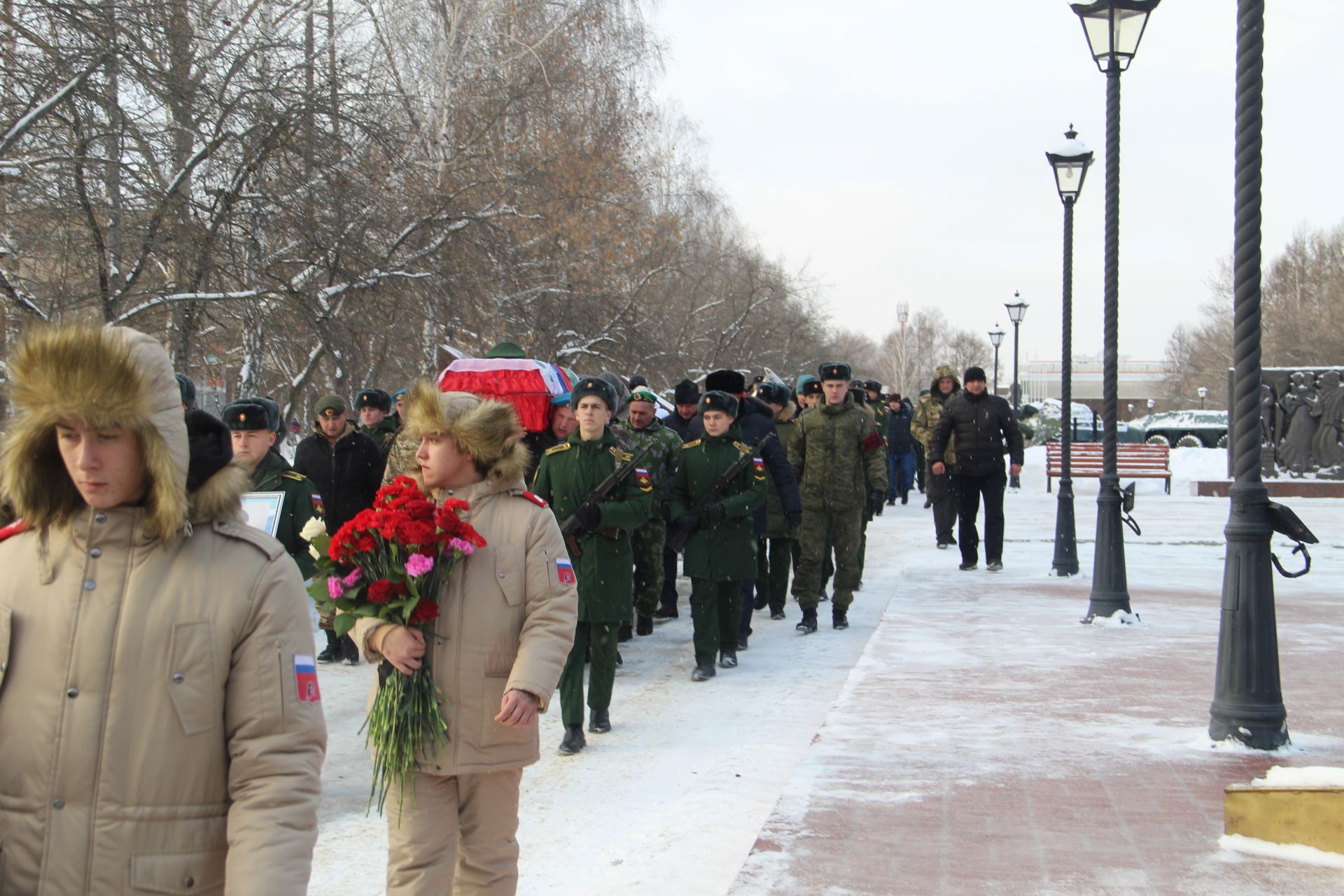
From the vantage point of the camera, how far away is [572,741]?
693 centimetres

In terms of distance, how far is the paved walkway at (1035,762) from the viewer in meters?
4.73

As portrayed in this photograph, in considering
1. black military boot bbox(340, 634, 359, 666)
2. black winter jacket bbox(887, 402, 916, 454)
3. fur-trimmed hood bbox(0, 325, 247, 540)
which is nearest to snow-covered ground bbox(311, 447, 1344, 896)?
black military boot bbox(340, 634, 359, 666)

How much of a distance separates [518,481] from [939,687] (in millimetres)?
4399

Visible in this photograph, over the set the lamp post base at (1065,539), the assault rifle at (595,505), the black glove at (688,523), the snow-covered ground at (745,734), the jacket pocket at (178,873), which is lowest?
the snow-covered ground at (745,734)

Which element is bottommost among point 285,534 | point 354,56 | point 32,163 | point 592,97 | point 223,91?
point 285,534

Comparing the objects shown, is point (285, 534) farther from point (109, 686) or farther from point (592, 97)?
point (592, 97)

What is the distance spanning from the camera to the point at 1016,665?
8.77 metres

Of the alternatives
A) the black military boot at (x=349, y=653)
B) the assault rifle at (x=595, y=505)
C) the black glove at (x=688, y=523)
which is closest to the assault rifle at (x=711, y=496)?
the black glove at (x=688, y=523)

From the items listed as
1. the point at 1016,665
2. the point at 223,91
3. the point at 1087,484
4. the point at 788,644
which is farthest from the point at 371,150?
the point at 1087,484

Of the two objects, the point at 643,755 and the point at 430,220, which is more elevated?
the point at 430,220

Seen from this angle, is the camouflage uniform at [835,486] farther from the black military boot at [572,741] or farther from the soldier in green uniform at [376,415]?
the black military boot at [572,741]

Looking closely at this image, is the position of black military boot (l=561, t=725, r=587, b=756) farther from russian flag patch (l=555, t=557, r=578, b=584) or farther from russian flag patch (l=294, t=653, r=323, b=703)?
russian flag patch (l=294, t=653, r=323, b=703)

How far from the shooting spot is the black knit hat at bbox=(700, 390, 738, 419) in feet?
30.1

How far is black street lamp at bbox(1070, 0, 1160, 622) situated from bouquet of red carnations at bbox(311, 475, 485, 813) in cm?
746
